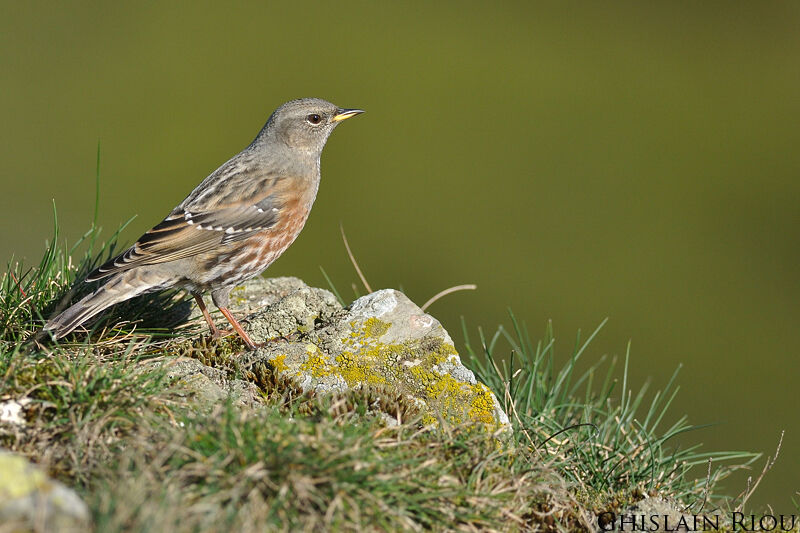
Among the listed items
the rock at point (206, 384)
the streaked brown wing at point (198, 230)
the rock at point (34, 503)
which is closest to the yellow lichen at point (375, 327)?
the rock at point (206, 384)

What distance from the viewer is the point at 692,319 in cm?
1070

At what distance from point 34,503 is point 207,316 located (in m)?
2.80

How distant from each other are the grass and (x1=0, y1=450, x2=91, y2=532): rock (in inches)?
3.8

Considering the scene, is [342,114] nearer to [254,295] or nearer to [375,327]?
[254,295]

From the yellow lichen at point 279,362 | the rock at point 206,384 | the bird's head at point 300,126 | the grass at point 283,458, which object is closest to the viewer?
the grass at point 283,458

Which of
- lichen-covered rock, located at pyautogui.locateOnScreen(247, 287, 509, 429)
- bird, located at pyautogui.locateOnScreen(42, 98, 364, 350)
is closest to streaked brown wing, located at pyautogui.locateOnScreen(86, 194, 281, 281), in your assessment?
bird, located at pyautogui.locateOnScreen(42, 98, 364, 350)

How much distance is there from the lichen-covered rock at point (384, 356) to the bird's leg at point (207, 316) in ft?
0.81

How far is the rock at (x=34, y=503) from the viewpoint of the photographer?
8.61 feet

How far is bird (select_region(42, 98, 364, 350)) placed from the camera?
16.7ft

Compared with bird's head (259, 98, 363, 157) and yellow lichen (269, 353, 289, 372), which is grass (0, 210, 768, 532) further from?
bird's head (259, 98, 363, 157)

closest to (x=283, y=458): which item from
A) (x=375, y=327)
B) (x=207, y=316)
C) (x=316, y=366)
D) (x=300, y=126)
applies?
(x=316, y=366)

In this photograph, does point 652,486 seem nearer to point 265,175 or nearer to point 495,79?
point 265,175

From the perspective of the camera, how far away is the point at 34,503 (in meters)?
2.67

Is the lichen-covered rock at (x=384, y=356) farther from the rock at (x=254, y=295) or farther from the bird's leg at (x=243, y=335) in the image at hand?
the rock at (x=254, y=295)
